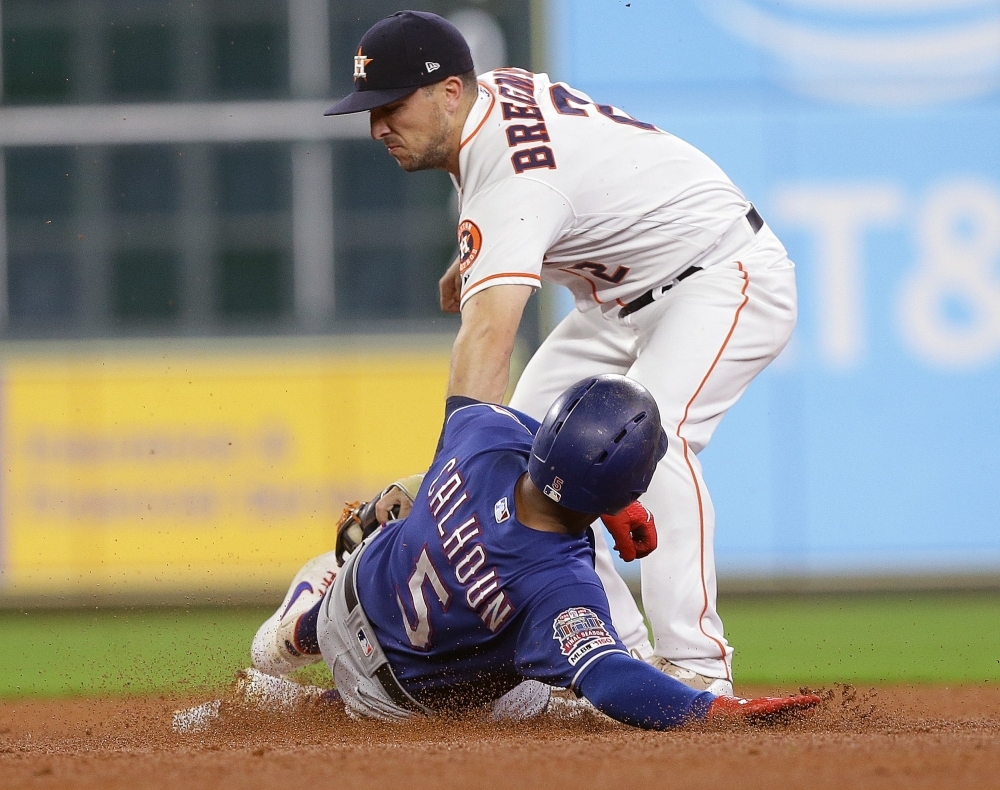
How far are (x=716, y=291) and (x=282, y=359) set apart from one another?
195 inches

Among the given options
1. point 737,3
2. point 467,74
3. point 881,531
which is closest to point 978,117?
point 737,3

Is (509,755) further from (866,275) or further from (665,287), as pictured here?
(866,275)

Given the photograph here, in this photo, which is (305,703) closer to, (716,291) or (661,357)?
(661,357)

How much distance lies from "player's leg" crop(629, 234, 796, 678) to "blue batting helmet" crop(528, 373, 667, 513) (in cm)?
67

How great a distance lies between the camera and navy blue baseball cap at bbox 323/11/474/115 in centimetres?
353

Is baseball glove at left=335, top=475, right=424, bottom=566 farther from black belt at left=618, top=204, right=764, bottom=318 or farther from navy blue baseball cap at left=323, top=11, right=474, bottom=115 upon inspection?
navy blue baseball cap at left=323, top=11, right=474, bottom=115

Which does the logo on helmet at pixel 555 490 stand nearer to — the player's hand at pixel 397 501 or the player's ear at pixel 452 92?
the player's hand at pixel 397 501

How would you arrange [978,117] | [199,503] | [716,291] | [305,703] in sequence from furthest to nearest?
[978,117]
[199,503]
[716,291]
[305,703]

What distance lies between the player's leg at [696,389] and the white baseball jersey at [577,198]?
0.44 ft

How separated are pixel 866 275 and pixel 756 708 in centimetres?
604

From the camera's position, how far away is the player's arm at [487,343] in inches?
129

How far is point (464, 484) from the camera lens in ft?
9.50

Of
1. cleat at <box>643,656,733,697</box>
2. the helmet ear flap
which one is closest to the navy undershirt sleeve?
the helmet ear flap

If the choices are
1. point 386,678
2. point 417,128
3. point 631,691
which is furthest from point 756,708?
point 417,128
